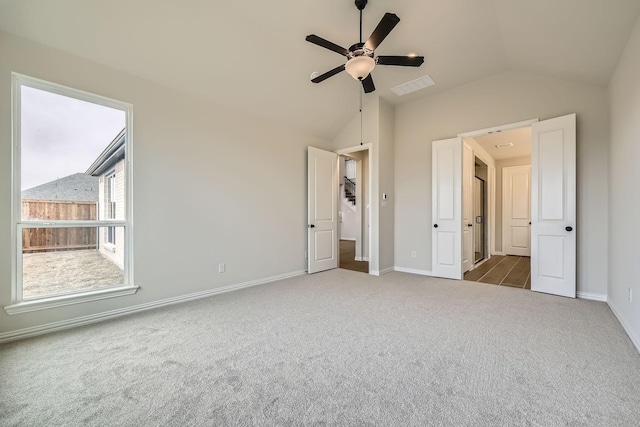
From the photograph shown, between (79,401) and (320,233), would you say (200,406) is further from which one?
(320,233)

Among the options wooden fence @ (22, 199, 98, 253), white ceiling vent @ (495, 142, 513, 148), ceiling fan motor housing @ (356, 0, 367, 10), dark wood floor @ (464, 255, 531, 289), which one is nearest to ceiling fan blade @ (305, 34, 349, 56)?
ceiling fan motor housing @ (356, 0, 367, 10)

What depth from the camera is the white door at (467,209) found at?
4.73 m

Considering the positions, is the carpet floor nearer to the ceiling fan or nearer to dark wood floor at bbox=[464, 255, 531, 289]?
dark wood floor at bbox=[464, 255, 531, 289]

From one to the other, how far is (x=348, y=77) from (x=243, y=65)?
1730mm

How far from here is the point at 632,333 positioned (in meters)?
2.39

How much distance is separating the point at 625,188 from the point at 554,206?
3.66ft

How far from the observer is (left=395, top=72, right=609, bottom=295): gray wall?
352cm

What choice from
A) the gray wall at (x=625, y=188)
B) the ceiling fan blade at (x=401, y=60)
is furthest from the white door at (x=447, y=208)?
the ceiling fan blade at (x=401, y=60)

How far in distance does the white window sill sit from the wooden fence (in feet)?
1.59

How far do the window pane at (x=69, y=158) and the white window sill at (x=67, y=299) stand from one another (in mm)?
790

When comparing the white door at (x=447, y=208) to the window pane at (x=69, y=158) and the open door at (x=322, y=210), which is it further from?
the window pane at (x=69, y=158)

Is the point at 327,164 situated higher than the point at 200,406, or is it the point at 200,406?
the point at 327,164

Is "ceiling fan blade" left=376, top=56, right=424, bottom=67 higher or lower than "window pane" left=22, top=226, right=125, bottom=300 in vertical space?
higher

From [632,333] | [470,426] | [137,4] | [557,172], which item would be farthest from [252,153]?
[632,333]
